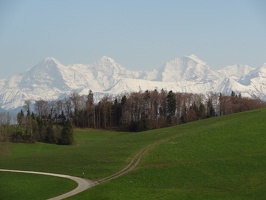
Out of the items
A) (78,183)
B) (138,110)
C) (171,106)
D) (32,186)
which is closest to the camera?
(32,186)

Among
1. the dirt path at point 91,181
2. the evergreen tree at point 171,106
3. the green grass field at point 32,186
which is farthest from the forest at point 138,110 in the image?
the green grass field at point 32,186

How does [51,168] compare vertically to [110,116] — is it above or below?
below

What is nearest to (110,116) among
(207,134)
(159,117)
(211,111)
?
(159,117)

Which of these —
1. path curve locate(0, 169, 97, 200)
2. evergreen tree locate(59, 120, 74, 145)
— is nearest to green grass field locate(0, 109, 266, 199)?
path curve locate(0, 169, 97, 200)

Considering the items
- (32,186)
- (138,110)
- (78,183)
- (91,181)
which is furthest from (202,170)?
(138,110)

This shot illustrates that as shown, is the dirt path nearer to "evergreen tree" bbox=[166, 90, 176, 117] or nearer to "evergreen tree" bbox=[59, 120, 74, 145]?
"evergreen tree" bbox=[59, 120, 74, 145]

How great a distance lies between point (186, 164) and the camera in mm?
55156

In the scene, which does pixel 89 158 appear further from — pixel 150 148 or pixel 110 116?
pixel 110 116

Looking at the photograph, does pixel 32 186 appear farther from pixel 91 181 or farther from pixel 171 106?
pixel 171 106

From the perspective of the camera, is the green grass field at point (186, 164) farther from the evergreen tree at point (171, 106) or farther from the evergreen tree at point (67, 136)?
the evergreen tree at point (171, 106)

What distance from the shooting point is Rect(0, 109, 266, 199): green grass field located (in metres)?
45.3

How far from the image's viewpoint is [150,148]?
66.2m

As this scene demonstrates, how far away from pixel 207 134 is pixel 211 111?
7294 centimetres

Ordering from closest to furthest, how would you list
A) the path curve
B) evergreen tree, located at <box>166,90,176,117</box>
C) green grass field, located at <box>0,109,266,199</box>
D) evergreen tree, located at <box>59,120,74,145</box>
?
1. green grass field, located at <box>0,109,266,199</box>
2. the path curve
3. evergreen tree, located at <box>59,120,74,145</box>
4. evergreen tree, located at <box>166,90,176,117</box>
